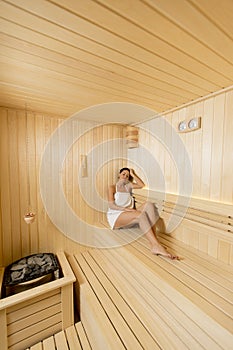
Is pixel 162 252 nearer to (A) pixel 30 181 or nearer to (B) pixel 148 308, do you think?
(B) pixel 148 308

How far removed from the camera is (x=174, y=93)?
1.51 m

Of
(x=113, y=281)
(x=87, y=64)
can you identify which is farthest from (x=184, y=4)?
(x=113, y=281)

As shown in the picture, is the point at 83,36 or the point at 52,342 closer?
the point at 83,36

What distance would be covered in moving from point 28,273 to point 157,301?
120 centimetres

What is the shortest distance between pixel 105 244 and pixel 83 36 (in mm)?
1990

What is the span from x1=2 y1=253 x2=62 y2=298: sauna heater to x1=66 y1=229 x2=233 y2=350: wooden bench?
281mm

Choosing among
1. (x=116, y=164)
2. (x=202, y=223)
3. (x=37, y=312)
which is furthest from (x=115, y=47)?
(x=37, y=312)

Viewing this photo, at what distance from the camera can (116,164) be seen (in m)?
2.63

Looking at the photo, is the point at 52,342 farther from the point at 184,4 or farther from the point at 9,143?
the point at 184,4

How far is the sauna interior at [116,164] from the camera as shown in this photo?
0.81 meters

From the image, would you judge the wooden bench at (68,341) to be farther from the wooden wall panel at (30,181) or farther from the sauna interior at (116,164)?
the wooden wall panel at (30,181)

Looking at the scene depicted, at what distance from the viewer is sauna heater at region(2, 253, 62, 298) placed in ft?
5.00

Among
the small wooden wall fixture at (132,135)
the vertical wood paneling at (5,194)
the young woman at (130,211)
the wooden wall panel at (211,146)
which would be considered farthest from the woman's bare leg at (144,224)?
the vertical wood paneling at (5,194)

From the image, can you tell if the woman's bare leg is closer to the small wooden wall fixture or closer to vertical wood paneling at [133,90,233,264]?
vertical wood paneling at [133,90,233,264]
